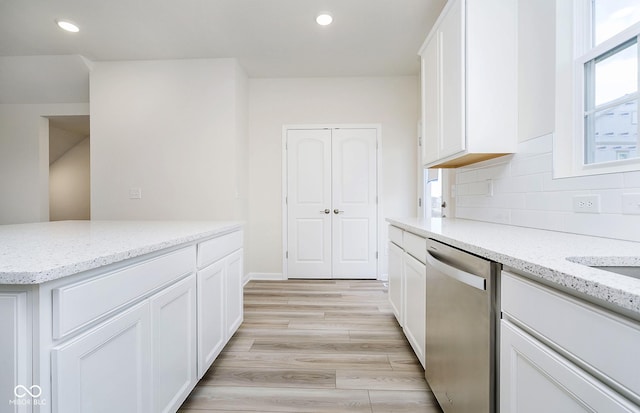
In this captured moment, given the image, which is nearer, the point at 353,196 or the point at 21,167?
the point at 353,196

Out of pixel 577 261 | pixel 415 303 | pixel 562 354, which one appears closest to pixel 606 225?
pixel 577 261

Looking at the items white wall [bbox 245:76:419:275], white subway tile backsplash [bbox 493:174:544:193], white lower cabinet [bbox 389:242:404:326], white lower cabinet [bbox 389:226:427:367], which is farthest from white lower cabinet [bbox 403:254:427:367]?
white wall [bbox 245:76:419:275]

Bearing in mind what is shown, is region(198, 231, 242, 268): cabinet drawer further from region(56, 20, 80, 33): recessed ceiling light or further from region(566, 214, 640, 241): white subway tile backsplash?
region(56, 20, 80, 33): recessed ceiling light

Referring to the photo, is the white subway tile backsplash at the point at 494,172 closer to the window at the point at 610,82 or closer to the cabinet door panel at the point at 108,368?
the window at the point at 610,82

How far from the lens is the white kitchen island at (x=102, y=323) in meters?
0.69

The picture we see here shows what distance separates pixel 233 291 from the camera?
2104 mm

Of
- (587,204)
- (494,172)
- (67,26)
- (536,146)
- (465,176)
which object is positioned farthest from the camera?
(67,26)

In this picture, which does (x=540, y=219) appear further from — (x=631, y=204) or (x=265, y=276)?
(x=265, y=276)

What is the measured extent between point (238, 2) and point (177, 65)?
137cm

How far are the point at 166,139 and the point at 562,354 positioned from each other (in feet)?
12.4

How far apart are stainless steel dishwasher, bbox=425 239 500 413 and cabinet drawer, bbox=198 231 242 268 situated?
1.21m

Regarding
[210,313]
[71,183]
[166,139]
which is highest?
[166,139]

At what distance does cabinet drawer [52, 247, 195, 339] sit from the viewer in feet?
2.42

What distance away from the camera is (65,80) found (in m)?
3.61
